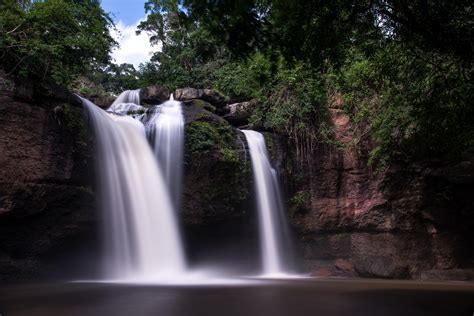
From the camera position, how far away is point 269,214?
1341 cm

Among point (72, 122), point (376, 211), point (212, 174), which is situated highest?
point (72, 122)

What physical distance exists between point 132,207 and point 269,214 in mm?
4464

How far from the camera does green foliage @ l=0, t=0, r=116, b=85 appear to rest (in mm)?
9633

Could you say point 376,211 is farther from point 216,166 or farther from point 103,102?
point 103,102

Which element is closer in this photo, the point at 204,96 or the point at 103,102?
the point at 103,102

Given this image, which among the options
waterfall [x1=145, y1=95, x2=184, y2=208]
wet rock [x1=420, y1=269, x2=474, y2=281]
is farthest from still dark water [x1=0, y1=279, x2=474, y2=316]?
waterfall [x1=145, y1=95, x2=184, y2=208]

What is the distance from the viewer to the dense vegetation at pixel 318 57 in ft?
14.4

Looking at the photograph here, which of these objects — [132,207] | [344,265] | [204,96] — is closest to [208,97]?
[204,96]

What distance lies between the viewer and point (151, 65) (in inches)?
972

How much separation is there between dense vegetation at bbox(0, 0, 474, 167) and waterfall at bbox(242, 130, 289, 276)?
147 centimetres

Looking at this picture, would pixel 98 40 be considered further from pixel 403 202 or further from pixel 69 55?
pixel 403 202

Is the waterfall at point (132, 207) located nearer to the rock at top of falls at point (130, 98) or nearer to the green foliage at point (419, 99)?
the rock at top of falls at point (130, 98)

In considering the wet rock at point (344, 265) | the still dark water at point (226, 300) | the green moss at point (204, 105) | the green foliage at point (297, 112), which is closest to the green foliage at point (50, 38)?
the green moss at point (204, 105)

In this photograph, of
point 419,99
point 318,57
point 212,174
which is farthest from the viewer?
point 212,174
